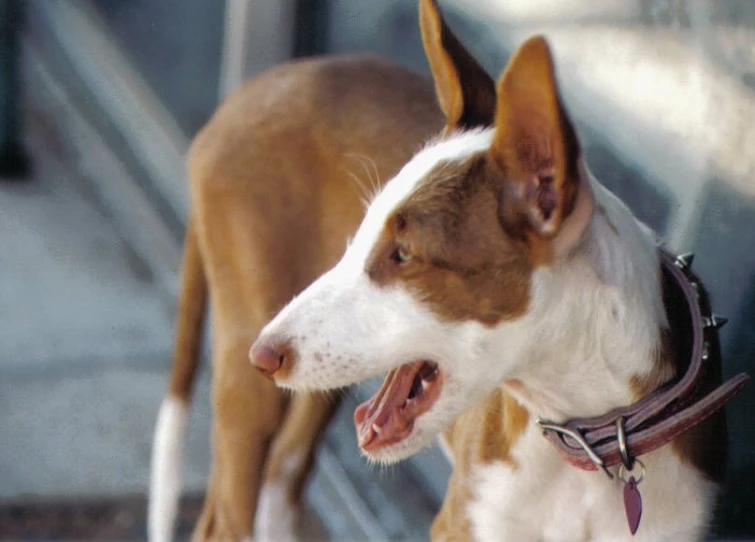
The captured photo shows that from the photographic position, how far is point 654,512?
2.05m

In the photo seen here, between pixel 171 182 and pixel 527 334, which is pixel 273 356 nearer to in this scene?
pixel 527 334

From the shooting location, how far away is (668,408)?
1922 mm

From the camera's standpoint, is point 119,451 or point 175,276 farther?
point 175,276

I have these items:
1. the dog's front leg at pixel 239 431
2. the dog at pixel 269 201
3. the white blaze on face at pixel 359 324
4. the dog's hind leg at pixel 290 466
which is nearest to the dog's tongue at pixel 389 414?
the white blaze on face at pixel 359 324

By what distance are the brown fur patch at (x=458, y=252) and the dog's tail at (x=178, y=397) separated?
4.22 feet

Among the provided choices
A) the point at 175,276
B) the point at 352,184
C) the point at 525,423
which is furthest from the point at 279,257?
the point at 175,276

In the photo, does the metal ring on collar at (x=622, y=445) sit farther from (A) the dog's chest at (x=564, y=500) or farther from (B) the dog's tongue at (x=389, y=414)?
(B) the dog's tongue at (x=389, y=414)

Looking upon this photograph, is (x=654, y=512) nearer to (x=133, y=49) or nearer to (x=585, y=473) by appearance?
(x=585, y=473)

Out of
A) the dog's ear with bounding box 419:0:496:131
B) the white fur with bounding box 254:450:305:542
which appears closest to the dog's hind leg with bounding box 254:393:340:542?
the white fur with bounding box 254:450:305:542

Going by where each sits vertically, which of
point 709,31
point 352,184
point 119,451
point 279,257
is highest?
point 709,31

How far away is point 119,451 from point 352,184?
5.20ft

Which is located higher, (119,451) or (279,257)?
(279,257)

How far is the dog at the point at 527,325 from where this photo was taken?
1.87 meters

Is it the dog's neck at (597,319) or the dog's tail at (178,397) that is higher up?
the dog's neck at (597,319)
